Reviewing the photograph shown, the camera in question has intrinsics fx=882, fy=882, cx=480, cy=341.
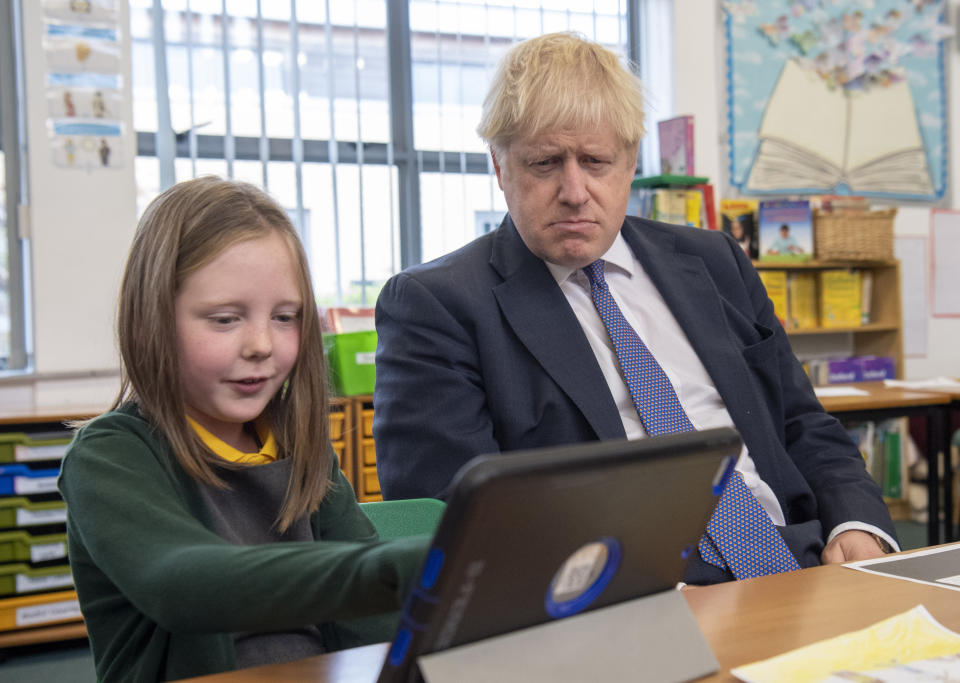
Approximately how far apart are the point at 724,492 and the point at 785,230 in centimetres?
323

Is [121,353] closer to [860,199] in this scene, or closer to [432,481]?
[432,481]

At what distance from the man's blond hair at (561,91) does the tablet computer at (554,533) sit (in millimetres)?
928

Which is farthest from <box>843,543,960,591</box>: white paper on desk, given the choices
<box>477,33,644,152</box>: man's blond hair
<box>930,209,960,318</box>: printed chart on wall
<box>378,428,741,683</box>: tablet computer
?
<box>930,209,960,318</box>: printed chart on wall

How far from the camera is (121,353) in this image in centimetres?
100

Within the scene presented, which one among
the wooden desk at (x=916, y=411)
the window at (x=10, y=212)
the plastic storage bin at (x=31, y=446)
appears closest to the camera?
the plastic storage bin at (x=31, y=446)

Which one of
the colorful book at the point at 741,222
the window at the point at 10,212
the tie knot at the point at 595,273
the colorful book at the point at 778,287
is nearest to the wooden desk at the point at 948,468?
the colorful book at the point at 778,287

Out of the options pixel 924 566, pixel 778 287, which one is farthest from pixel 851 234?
pixel 924 566

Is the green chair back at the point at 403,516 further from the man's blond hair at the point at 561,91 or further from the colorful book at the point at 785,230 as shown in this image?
the colorful book at the point at 785,230

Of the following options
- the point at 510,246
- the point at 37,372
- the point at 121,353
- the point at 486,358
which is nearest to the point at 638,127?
the point at 510,246

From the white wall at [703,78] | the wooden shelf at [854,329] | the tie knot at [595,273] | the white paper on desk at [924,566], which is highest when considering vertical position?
the white wall at [703,78]

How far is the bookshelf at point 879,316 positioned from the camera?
4.41 meters

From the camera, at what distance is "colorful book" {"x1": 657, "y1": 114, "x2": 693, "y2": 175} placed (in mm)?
4266

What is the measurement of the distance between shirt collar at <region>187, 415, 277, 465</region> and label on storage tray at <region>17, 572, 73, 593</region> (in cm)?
202

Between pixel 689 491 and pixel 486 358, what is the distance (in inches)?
32.4
